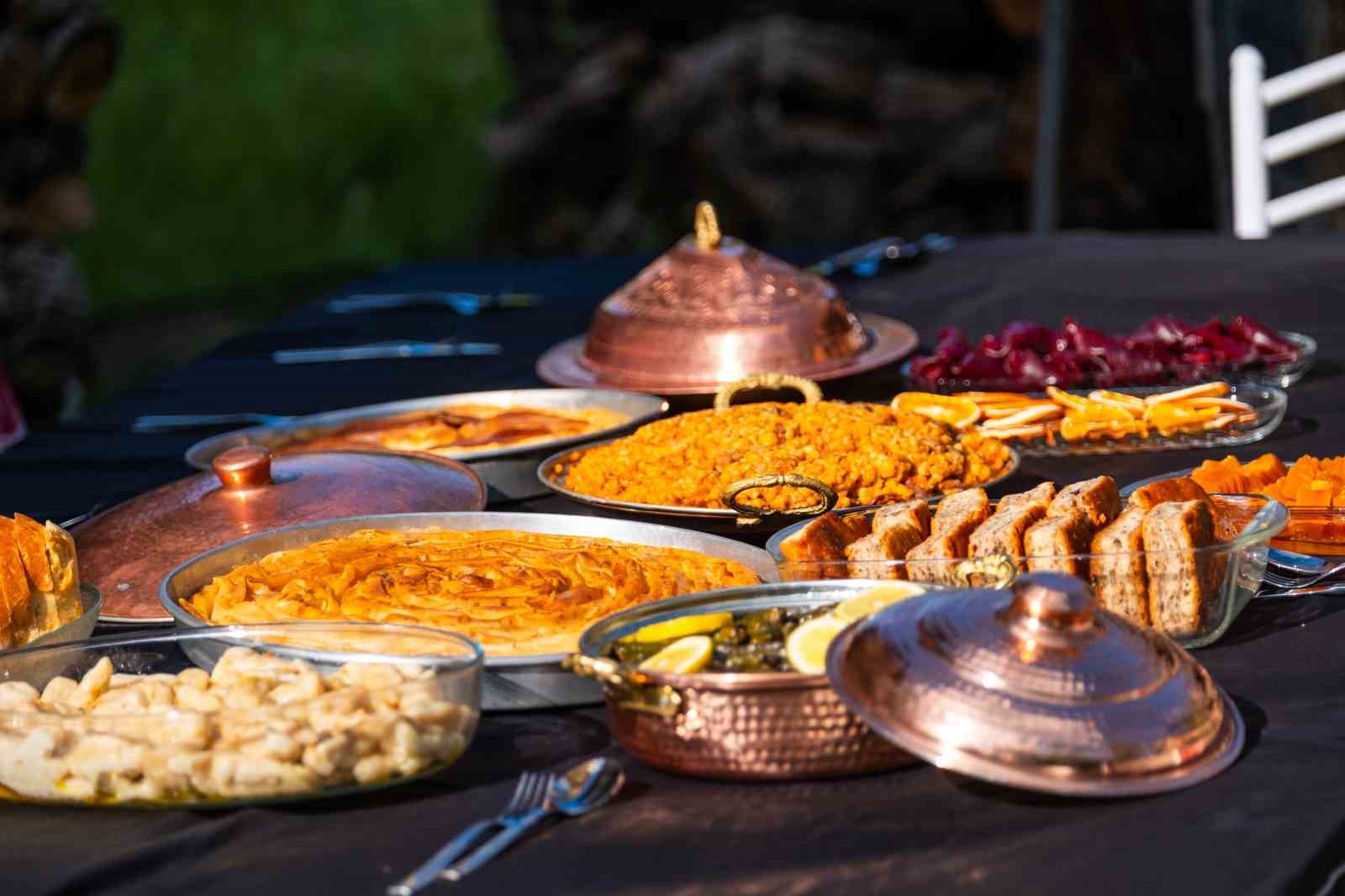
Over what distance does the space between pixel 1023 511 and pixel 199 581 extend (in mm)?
885

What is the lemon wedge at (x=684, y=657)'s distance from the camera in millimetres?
1438

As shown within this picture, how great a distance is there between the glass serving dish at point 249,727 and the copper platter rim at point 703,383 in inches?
58.3

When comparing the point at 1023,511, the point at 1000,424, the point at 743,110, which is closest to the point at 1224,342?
the point at 1000,424

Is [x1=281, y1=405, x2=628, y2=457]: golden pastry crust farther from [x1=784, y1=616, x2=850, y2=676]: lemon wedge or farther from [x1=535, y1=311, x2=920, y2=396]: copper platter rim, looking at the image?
[x1=784, y1=616, x2=850, y2=676]: lemon wedge

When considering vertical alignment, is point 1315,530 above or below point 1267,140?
below

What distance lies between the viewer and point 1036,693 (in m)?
1.33

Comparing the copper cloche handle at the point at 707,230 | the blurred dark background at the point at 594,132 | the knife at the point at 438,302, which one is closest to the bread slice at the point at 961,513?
the copper cloche handle at the point at 707,230

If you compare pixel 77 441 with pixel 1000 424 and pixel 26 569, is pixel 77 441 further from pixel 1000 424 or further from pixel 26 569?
pixel 1000 424

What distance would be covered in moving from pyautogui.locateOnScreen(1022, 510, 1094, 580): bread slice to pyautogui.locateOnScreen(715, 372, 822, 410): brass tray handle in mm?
844

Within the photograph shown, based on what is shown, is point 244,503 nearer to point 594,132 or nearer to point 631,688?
point 631,688

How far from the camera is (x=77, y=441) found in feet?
9.93

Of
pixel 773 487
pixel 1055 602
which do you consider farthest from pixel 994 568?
pixel 773 487

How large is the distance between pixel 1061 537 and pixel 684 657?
0.43 metres

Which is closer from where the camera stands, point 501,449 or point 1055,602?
point 1055,602
